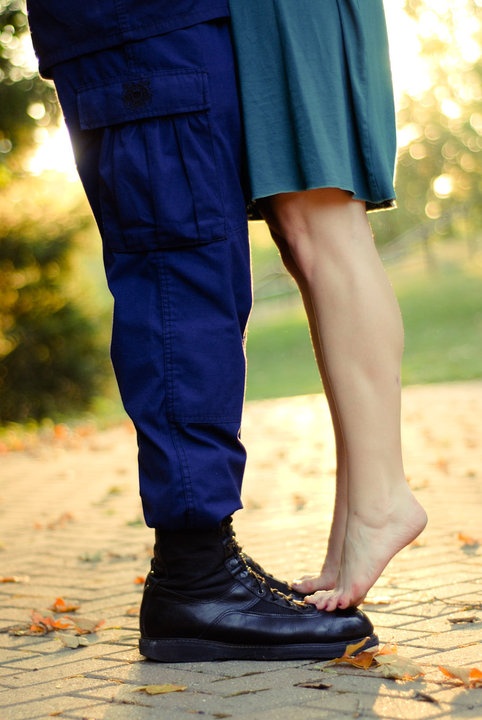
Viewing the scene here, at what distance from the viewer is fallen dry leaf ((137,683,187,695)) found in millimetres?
1931

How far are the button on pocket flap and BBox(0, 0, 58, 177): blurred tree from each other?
3.04 metres

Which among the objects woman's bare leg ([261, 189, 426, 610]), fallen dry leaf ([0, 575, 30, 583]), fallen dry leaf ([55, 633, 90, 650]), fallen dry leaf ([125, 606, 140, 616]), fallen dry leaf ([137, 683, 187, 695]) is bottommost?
fallen dry leaf ([0, 575, 30, 583])

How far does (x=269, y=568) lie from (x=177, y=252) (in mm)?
1427

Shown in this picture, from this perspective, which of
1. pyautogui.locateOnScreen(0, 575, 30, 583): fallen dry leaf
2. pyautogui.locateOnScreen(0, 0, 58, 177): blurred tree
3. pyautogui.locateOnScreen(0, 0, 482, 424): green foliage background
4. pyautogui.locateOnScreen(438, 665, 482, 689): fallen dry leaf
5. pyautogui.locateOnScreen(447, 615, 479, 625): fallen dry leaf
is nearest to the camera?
pyautogui.locateOnScreen(438, 665, 482, 689): fallen dry leaf

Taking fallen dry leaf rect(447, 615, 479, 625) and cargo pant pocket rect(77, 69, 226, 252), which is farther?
fallen dry leaf rect(447, 615, 479, 625)

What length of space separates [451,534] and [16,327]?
992 cm

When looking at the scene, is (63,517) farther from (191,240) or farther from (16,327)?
(16,327)

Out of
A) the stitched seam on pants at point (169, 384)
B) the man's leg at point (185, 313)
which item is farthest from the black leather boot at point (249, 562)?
the stitched seam on pants at point (169, 384)

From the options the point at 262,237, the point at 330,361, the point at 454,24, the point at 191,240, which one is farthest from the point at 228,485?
the point at 262,237

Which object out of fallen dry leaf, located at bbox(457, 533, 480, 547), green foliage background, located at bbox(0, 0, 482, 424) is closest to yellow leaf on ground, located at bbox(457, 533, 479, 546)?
fallen dry leaf, located at bbox(457, 533, 480, 547)

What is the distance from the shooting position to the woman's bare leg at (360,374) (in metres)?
2.20

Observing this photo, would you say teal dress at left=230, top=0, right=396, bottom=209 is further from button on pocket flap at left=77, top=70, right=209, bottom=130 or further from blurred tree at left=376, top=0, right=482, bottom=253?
blurred tree at left=376, top=0, right=482, bottom=253

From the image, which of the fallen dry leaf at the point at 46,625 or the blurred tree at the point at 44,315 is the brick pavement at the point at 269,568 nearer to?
the fallen dry leaf at the point at 46,625

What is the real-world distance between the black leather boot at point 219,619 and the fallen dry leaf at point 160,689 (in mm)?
228
